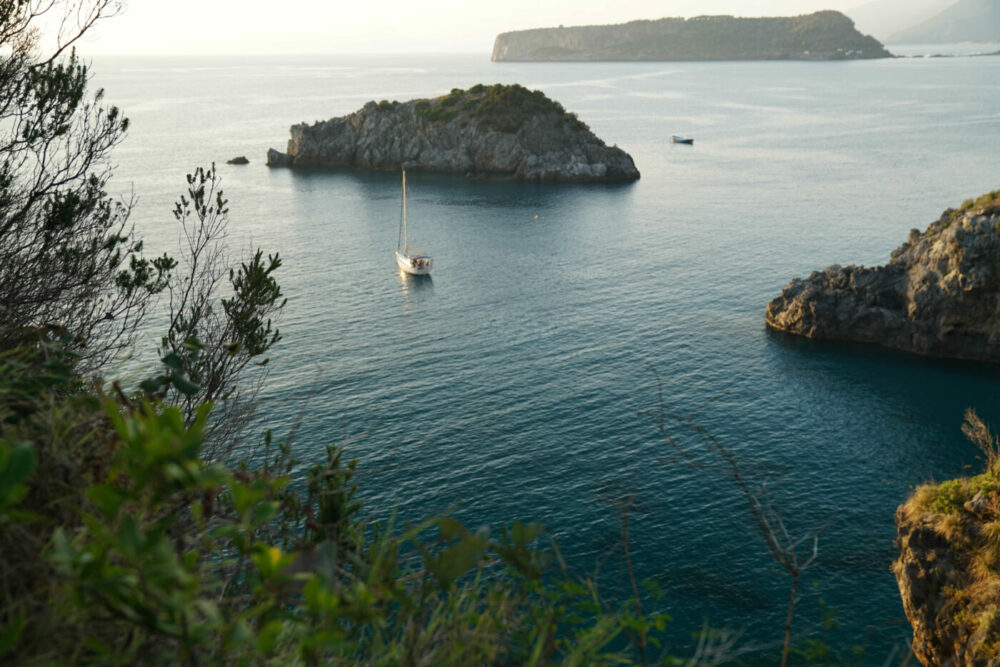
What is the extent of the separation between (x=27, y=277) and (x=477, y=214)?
99915mm

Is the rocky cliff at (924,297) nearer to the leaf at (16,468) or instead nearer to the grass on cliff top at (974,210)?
the grass on cliff top at (974,210)

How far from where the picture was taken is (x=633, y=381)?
59562 millimetres

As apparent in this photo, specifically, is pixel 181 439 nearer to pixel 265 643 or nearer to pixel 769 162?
pixel 265 643

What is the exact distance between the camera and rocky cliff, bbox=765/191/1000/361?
62.9 meters

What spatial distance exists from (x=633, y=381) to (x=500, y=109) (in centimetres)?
10548

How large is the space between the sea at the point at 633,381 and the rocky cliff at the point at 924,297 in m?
2.10

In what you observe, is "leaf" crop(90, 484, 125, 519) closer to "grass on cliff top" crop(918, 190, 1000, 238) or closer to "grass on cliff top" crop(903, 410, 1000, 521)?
"grass on cliff top" crop(903, 410, 1000, 521)

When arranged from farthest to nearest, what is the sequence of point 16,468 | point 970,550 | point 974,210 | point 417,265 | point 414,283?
1. point 417,265
2. point 414,283
3. point 974,210
4. point 970,550
5. point 16,468

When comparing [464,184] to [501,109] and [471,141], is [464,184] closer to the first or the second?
[471,141]

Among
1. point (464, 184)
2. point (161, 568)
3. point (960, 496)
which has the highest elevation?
point (161, 568)

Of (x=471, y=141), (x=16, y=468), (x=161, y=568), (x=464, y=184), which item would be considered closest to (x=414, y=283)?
(x=464, y=184)

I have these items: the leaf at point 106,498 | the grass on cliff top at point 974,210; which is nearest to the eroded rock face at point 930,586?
the leaf at point 106,498

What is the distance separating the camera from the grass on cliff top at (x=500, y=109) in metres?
151

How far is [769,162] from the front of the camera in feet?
498
